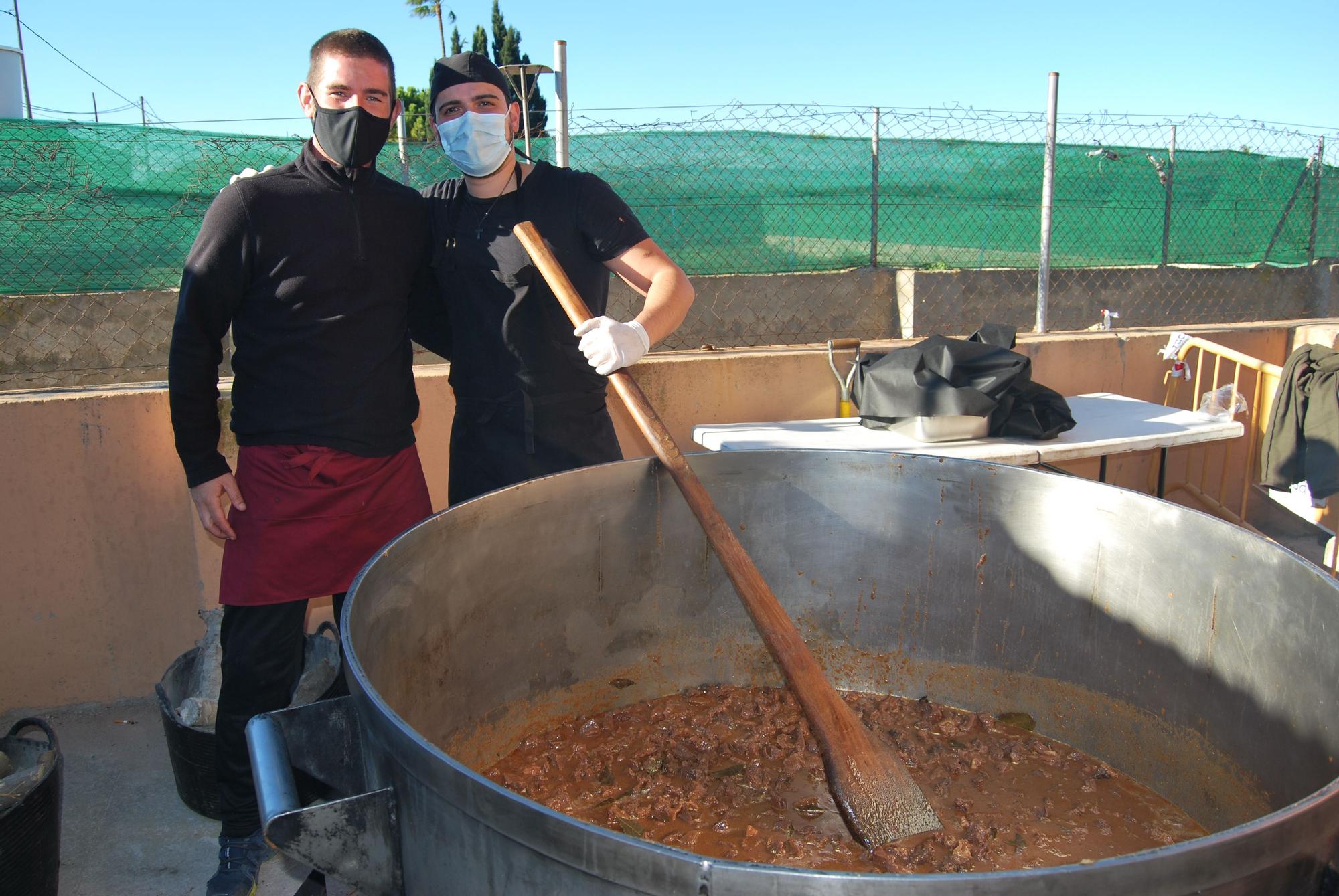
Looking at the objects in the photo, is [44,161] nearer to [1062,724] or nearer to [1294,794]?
[1062,724]

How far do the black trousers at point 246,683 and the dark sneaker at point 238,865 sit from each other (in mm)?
31

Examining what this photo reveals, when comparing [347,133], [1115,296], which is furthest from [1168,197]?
[347,133]

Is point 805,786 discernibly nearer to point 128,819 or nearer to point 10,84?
point 128,819

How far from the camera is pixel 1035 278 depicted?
33.5 ft

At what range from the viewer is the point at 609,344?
2.11m

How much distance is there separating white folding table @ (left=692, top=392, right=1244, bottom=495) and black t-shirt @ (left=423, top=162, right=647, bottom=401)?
3.10ft

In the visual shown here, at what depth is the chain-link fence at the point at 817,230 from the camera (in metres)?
7.79

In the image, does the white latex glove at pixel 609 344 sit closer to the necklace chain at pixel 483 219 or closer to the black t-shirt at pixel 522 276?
the black t-shirt at pixel 522 276

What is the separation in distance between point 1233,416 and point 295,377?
14.0 ft

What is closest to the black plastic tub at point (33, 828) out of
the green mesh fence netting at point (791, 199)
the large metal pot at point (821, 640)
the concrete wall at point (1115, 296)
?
the large metal pot at point (821, 640)

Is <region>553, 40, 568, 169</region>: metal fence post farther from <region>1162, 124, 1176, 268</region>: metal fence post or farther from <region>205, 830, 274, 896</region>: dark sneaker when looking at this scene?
<region>1162, 124, 1176, 268</region>: metal fence post

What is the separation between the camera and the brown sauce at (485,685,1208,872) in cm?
190

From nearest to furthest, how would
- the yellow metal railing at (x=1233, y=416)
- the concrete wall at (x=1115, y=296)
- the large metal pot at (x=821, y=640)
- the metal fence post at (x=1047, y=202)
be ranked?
the large metal pot at (x=821, y=640) < the yellow metal railing at (x=1233, y=416) < the metal fence post at (x=1047, y=202) < the concrete wall at (x=1115, y=296)

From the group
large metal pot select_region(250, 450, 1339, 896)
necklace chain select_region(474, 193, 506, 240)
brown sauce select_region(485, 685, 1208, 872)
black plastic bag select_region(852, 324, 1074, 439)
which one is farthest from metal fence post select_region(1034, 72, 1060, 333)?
necklace chain select_region(474, 193, 506, 240)
